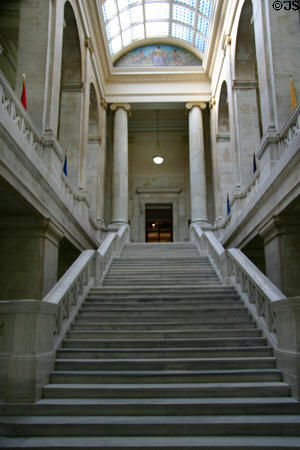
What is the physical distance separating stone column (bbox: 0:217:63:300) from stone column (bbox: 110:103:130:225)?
928cm

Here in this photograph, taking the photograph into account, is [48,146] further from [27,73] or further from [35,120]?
[27,73]

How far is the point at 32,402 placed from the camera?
14.5 ft

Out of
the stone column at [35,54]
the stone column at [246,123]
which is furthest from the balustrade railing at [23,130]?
the stone column at [246,123]

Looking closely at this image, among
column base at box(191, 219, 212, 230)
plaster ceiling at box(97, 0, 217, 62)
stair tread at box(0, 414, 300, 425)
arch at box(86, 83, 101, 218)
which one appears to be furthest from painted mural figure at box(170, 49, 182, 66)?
stair tread at box(0, 414, 300, 425)

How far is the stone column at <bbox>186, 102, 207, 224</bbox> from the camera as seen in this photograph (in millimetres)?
18141

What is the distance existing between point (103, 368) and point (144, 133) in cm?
1972

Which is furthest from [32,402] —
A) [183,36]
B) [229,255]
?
[183,36]

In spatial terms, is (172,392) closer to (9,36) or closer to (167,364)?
(167,364)

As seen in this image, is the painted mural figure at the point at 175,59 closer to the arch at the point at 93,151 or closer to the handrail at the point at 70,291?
the arch at the point at 93,151

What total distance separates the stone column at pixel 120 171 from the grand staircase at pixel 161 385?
1034 centimetres

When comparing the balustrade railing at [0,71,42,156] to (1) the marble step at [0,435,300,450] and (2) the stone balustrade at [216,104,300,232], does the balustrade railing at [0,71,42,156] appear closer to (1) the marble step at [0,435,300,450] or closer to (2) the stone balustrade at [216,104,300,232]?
(1) the marble step at [0,435,300,450]

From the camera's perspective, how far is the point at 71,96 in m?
14.3

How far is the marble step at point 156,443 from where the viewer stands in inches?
142
